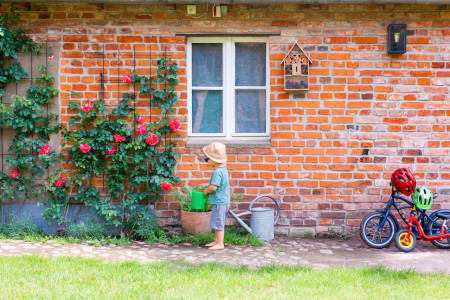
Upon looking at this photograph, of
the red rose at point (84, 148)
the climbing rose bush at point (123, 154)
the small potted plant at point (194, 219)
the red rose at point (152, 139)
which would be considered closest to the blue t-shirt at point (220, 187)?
the small potted plant at point (194, 219)

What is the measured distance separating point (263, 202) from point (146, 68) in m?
2.37

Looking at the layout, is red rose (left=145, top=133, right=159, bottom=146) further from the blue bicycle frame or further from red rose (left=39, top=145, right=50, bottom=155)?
the blue bicycle frame

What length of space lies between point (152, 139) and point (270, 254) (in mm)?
2023

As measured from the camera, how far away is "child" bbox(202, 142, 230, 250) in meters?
5.02

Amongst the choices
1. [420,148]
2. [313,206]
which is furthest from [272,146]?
[420,148]

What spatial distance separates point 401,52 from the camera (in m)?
5.45

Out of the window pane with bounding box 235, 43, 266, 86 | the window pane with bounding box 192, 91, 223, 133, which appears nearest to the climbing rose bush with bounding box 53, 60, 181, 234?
the window pane with bounding box 192, 91, 223, 133

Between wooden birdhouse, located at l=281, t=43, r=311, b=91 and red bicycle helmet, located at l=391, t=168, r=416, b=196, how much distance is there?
156 cm

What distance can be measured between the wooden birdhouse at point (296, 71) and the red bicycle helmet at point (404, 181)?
1.56 m

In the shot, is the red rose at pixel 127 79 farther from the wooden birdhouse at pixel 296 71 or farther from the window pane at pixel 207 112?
the wooden birdhouse at pixel 296 71

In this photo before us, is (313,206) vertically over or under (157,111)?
under

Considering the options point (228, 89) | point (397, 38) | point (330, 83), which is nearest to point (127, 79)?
point (228, 89)

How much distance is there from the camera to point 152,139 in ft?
17.5

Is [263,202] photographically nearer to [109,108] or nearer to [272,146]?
[272,146]
